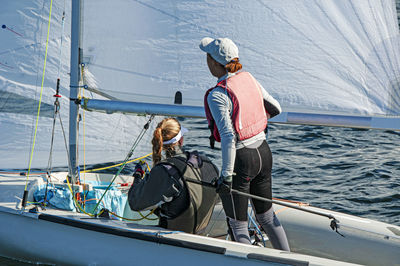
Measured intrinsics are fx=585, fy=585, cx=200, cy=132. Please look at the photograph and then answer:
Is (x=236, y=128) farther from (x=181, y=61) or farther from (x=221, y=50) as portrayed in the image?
(x=181, y=61)

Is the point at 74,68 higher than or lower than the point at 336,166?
higher

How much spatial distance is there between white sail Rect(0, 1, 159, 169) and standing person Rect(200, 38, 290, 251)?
153cm

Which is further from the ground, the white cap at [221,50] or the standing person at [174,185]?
the white cap at [221,50]

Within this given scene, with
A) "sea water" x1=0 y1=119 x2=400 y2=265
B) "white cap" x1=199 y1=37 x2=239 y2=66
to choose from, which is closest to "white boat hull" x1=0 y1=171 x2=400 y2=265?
"white cap" x1=199 y1=37 x2=239 y2=66

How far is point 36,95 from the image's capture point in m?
4.37

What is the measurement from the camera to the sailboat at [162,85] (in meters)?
3.48

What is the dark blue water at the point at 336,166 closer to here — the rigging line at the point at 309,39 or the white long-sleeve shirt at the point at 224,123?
the rigging line at the point at 309,39

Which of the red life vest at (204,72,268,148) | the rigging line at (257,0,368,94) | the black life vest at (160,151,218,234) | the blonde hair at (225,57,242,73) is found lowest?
the black life vest at (160,151,218,234)

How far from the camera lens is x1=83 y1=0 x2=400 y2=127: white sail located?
3586 millimetres

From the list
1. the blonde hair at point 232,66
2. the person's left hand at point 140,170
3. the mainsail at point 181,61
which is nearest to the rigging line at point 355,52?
the mainsail at point 181,61

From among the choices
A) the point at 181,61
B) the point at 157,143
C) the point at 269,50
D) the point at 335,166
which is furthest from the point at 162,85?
the point at 335,166

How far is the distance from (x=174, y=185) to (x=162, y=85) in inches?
40.7

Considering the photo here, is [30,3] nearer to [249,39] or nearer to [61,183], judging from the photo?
[61,183]

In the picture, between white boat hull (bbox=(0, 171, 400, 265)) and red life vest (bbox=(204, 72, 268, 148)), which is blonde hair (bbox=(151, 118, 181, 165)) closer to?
red life vest (bbox=(204, 72, 268, 148))
